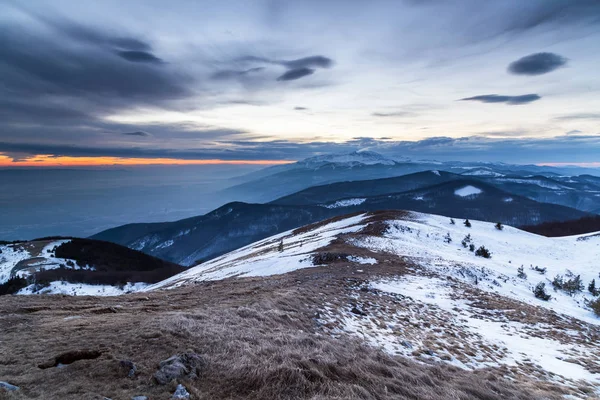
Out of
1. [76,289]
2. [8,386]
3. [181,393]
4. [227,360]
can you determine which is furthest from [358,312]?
[76,289]

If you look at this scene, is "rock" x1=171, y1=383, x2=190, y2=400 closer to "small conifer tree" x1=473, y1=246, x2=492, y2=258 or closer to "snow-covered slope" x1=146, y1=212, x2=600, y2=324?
"snow-covered slope" x1=146, y1=212, x2=600, y2=324

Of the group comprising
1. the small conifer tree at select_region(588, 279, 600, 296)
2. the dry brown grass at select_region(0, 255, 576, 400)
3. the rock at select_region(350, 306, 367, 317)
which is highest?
the dry brown grass at select_region(0, 255, 576, 400)

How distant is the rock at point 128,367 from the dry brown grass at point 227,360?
0.08 meters

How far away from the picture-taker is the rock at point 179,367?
17.9 ft

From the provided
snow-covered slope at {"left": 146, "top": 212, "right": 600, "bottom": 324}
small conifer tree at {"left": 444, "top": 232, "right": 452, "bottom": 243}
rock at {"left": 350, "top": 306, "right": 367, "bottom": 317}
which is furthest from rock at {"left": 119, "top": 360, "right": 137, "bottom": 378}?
small conifer tree at {"left": 444, "top": 232, "right": 452, "bottom": 243}

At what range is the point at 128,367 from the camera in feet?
19.0

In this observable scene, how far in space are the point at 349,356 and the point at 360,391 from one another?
67.5 inches

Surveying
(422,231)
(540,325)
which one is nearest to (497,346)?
(540,325)

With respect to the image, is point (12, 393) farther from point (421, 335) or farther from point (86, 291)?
point (86, 291)

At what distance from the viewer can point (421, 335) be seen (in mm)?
10219

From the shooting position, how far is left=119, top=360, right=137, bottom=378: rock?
18.3 ft

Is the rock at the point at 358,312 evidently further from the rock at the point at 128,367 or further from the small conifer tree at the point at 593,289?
the small conifer tree at the point at 593,289

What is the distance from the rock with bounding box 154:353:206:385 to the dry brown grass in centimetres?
18

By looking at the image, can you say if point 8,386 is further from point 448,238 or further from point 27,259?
point 27,259
